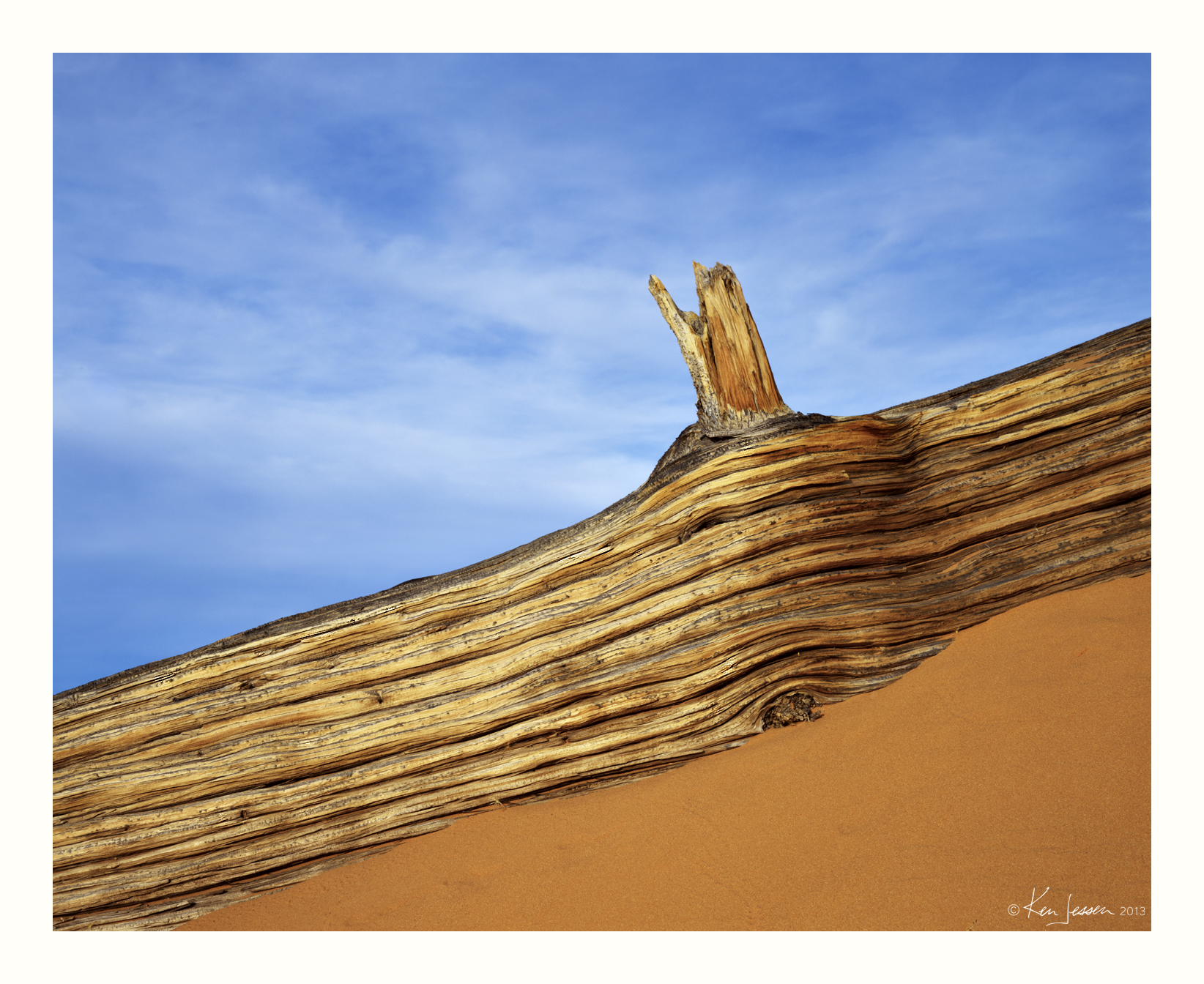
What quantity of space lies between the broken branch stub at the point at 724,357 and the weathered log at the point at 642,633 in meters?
0.02

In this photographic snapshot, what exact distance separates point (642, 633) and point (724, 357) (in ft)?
6.09

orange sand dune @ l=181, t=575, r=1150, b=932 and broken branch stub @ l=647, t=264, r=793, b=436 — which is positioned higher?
broken branch stub @ l=647, t=264, r=793, b=436

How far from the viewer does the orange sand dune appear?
10.6 ft

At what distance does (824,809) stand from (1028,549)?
2358 mm

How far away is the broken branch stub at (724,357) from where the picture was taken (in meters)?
5.28

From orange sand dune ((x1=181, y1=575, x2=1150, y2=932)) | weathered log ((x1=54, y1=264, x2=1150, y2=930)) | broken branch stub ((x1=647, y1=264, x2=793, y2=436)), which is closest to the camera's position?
orange sand dune ((x1=181, y1=575, x2=1150, y2=932))

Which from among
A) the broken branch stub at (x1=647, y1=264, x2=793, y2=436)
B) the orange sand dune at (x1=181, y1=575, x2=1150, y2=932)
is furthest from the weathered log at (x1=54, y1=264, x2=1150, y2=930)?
the orange sand dune at (x1=181, y1=575, x2=1150, y2=932)

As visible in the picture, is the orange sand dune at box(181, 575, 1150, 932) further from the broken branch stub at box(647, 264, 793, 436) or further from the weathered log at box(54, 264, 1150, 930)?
the broken branch stub at box(647, 264, 793, 436)

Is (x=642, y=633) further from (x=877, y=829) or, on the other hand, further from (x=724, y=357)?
(x=724, y=357)

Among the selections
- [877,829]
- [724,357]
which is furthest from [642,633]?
[724,357]

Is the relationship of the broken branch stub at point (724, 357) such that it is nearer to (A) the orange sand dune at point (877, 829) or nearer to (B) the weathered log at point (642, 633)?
(B) the weathered log at point (642, 633)

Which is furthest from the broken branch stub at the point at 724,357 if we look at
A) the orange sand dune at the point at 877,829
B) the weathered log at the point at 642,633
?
the orange sand dune at the point at 877,829

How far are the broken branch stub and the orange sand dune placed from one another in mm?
1841

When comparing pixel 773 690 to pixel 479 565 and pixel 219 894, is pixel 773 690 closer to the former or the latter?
pixel 479 565
